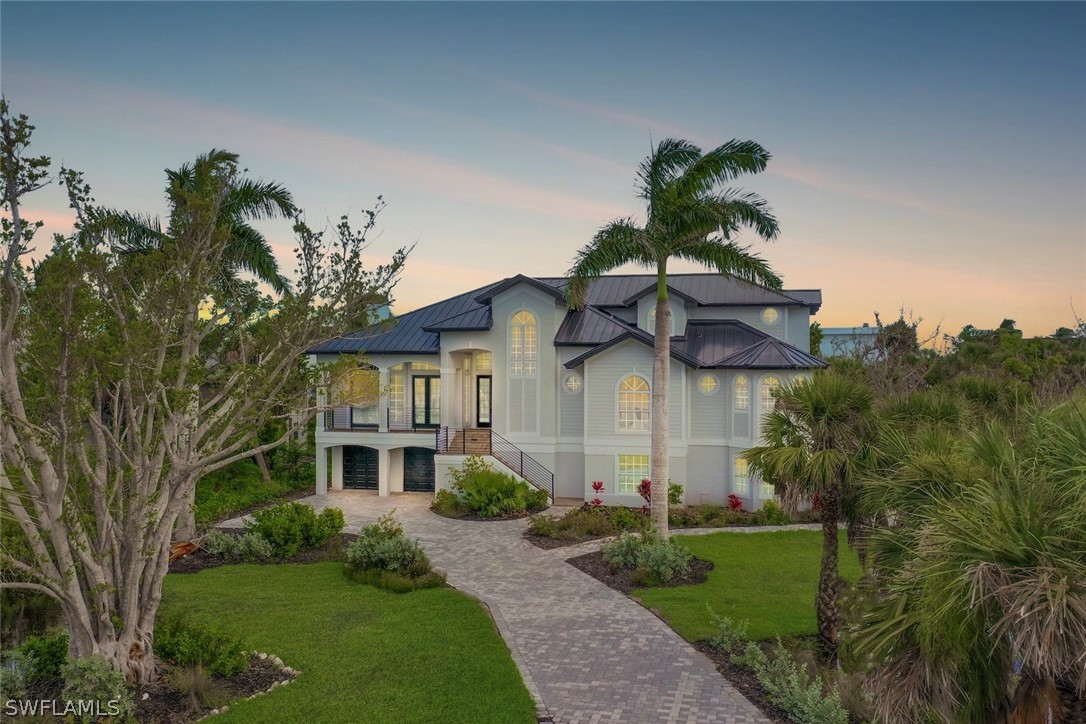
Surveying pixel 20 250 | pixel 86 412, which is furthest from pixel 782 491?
pixel 20 250

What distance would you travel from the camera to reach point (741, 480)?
901 inches

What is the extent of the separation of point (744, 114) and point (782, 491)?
11501mm

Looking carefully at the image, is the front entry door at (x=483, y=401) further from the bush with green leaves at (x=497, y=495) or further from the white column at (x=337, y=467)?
the white column at (x=337, y=467)

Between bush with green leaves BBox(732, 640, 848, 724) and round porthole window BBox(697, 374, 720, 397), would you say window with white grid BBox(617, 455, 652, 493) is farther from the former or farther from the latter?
bush with green leaves BBox(732, 640, 848, 724)

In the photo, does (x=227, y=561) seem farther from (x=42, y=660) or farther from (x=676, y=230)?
(x=676, y=230)

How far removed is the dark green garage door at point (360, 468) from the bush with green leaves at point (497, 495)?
5471 millimetres

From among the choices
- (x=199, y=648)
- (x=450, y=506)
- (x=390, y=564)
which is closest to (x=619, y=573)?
(x=390, y=564)

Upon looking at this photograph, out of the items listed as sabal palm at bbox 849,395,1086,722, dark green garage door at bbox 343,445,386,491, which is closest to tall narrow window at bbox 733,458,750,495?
dark green garage door at bbox 343,445,386,491

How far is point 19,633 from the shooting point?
1038cm

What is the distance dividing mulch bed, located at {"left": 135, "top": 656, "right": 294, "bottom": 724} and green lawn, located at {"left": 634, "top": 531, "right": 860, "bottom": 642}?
6663 millimetres

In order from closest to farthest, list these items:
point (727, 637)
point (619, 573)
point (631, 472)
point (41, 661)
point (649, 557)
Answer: point (41, 661) → point (727, 637) → point (649, 557) → point (619, 573) → point (631, 472)

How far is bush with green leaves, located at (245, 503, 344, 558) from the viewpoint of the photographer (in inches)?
660

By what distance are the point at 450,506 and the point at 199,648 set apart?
13378 millimetres

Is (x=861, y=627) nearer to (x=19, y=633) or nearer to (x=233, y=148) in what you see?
(x=19, y=633)
